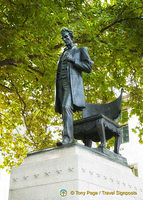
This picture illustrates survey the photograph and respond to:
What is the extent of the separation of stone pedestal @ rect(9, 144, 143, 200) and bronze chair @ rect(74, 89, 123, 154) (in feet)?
1.78

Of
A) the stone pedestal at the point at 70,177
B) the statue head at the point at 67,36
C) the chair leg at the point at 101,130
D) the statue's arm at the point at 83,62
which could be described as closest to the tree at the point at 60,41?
the statue head at the point at 67,36

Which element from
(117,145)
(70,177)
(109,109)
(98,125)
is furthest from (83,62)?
(70,177)

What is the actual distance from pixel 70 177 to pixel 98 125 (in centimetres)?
160

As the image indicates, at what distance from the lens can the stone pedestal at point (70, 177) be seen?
540 centimetres

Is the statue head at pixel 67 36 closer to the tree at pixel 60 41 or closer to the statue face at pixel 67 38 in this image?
the statue face at pixel 67 38

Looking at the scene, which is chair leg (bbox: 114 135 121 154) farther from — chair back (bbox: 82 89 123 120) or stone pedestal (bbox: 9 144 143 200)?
stone pedestal (bbox: 9 144 143 200)

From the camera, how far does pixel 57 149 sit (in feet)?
20.0

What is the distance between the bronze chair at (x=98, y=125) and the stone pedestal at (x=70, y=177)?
1.78ft

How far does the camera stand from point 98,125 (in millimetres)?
6719

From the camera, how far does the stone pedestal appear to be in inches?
213

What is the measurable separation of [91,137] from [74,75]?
1488 mm

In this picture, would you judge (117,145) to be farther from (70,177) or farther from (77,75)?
(70,177)

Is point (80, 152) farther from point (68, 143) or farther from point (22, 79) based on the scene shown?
point (22, 79)

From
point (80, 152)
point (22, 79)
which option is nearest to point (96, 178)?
point (80, 152)
